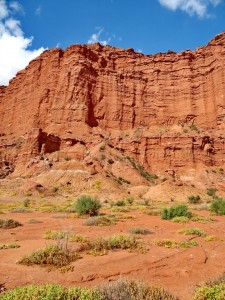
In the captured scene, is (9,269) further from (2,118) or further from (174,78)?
(2,118)

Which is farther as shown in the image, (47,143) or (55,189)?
(47,143)

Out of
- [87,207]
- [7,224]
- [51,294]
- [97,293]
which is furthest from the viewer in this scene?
[87,207]

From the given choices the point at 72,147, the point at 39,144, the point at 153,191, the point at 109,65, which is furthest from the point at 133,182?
the point at 109,65

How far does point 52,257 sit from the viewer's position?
7.58 metres

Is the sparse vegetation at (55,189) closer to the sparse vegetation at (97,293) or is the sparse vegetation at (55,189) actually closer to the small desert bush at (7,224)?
the small desert bush at (7,224)

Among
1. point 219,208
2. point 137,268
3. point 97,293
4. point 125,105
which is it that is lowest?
point 137,268

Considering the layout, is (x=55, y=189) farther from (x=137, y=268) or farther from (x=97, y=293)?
(x=97, y=293)

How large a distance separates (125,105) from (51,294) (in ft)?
236

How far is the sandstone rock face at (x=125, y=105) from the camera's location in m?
63.0

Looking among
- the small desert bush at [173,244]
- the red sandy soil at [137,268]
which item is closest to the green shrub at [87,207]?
the red sandy soil at [137,268]

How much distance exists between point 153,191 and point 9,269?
35.1m

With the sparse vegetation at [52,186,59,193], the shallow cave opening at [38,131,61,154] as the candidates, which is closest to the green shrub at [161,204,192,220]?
the sparse vegetation at [52,186,59,193]

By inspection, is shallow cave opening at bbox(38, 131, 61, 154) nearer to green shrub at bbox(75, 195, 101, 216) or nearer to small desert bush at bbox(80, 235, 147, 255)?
green shrub at bbox(75, 195, 101, 216)

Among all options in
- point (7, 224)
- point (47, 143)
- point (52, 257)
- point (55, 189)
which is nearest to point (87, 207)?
point (7, 224)
